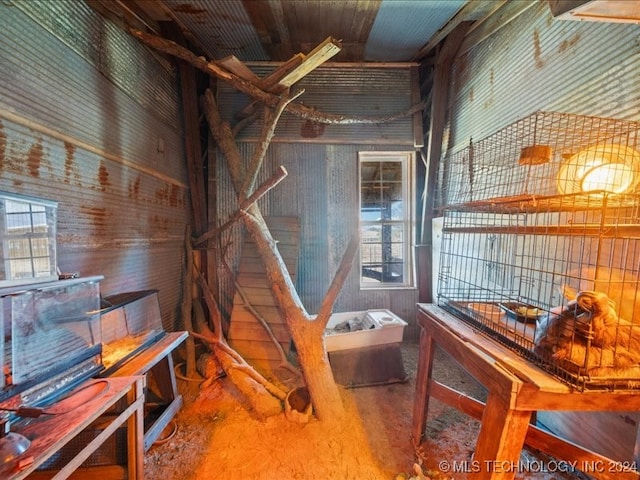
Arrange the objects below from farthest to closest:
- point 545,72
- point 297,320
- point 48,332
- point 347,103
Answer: point 347,103 → point 297,320 → point 545,72 → point 48,332

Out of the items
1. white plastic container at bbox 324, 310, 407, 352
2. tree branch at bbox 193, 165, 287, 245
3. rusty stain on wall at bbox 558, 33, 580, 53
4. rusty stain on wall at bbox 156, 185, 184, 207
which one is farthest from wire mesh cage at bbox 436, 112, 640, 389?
rusty stain on wall at bbox 156, 185, 184, 207

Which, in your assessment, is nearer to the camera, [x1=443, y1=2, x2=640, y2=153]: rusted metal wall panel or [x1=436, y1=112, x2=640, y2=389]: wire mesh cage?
[x1=436, y1=112, x2=640, y2=389]: wire mesh cage

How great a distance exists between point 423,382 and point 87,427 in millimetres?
2017

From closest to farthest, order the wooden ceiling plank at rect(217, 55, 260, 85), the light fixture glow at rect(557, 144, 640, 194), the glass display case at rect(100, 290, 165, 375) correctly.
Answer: the light fixture glow at rect(557, 144, 640, 194) → the glass display case at rect(100, 290, 165, 375) → the wooden ceiling plank at rect(217, 55, 260, 85)

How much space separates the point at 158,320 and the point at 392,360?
2306 millimetres

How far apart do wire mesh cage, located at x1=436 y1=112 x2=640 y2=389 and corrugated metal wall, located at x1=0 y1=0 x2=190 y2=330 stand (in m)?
2.71

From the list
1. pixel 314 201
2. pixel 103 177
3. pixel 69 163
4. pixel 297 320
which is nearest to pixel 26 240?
pixel 69 163

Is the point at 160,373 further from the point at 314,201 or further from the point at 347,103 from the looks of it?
the point at 347,103

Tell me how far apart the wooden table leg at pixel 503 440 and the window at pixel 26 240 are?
2.22 m

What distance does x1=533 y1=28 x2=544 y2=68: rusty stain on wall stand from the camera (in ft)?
7.30

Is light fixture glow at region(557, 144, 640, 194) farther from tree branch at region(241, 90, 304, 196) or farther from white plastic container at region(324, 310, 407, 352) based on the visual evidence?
tree branch at region(241, 90, 304, 196)

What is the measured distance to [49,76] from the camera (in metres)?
1.86

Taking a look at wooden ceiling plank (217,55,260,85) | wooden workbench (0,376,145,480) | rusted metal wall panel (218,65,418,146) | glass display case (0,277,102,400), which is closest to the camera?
wooden workbench (0,376,145,480)

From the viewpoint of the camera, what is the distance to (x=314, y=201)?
3.94 m
